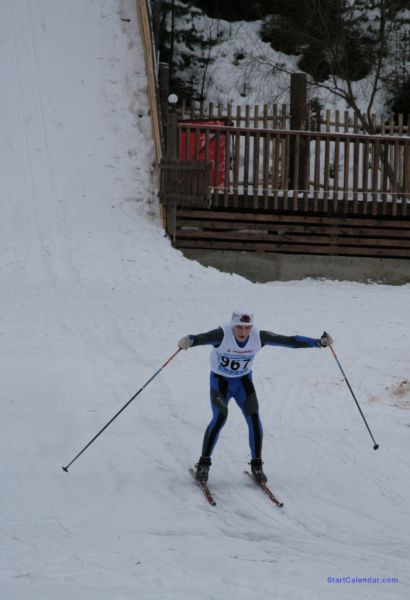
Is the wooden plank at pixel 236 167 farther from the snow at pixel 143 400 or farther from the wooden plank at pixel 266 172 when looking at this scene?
the snow at pixel 143 400

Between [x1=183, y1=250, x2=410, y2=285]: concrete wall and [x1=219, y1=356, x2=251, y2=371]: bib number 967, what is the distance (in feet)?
27.4

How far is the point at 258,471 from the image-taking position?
23.3ft

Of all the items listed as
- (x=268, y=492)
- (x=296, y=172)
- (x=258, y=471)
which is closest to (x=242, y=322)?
(x=258, y=471)

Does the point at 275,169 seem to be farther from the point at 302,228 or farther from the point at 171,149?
the point at 171,149

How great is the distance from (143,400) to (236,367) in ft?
7.92

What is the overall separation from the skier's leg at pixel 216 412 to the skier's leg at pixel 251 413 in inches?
5.6

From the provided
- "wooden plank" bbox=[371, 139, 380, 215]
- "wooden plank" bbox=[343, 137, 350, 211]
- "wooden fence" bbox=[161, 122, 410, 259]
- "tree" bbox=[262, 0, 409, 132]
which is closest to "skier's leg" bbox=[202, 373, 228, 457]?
"wooden fence" bbox=[161, 122, 410, 259]

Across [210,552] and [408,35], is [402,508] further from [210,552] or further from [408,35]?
[408,35]

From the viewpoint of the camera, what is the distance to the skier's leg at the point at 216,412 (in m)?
7.21

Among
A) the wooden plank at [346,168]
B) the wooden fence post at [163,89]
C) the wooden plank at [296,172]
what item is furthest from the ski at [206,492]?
the wooden fence post at [163,89]

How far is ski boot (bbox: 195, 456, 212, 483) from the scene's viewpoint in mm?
7008

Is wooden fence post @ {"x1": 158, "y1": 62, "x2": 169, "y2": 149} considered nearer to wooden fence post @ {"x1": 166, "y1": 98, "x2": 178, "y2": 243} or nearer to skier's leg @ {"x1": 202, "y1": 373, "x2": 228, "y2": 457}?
wooden fence post @ {"x1": 166, "y1": 98, "x2": 178, "y2": 243}

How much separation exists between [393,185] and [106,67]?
321 inches

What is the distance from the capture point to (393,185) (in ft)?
52.5
